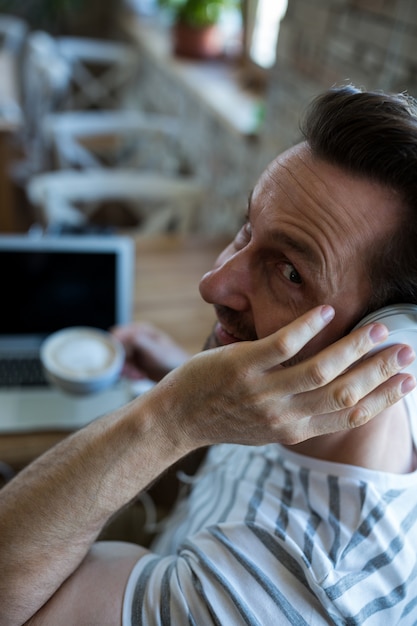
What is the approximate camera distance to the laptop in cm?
119

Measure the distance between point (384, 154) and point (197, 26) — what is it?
8.57 feet

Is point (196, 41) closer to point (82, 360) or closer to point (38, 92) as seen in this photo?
point (38, 92)

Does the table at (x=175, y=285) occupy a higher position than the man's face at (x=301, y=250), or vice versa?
the man's face at (x=301, y=250)

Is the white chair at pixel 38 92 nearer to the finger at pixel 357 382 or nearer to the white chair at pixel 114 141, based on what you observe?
the white chair at pixel 114 141

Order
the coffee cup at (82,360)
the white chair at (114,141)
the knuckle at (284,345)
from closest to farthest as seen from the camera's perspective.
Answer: the knuckle at (284,345)
the coffee cup at (82,360)
the white chair at (114,141)

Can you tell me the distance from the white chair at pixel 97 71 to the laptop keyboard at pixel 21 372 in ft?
8.80

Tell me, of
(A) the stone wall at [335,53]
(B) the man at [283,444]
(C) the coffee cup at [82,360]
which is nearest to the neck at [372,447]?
(B) the man at [283,444]

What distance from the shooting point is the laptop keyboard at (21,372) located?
1244 mm

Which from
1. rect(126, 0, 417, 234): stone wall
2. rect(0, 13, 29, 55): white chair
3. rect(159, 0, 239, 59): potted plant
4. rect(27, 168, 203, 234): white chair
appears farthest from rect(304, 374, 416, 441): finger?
rect(0, 13, 29, 55): white chair

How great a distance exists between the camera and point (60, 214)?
2.12m

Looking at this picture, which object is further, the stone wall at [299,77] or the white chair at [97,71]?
the white chair at [97,71]

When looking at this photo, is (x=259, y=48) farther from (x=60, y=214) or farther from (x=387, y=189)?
(x=387, y=189)

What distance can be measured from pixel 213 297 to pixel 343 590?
40 centimetres

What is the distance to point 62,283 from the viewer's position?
50.3 inches
